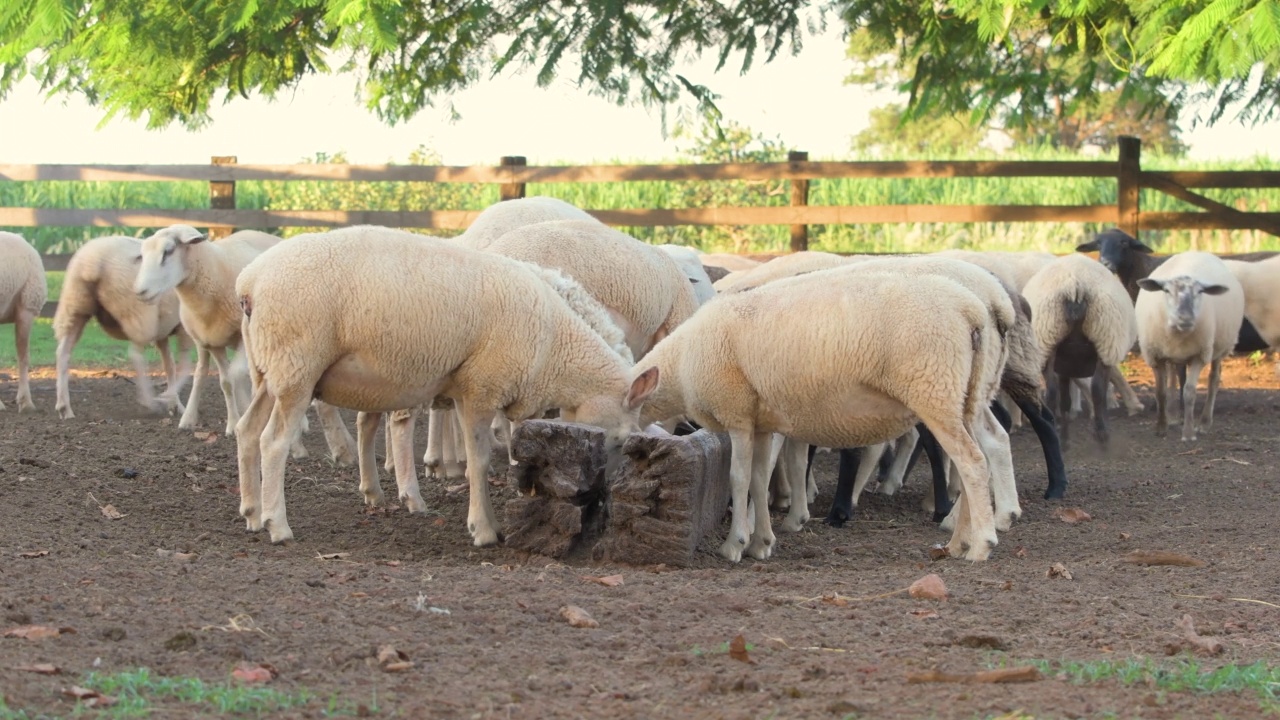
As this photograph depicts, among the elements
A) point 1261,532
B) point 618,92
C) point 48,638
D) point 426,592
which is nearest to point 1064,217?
point 618,92

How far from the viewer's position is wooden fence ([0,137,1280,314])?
47.9ft

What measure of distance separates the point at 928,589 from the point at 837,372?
1.24 metres

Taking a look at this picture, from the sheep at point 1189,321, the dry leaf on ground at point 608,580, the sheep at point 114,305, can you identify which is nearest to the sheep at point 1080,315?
the sheep at point 1189,321

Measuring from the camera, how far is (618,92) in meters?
10.6

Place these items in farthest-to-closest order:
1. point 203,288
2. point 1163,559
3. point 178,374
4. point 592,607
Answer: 1. point 178,374
2. point 203,288
3. point 1163,559
4. point 592,607

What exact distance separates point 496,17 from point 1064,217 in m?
6.97

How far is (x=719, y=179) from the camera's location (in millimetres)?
14750

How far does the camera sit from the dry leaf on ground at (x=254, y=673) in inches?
143

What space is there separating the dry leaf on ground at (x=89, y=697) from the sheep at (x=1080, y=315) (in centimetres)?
714

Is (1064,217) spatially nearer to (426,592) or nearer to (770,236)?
(770,236)

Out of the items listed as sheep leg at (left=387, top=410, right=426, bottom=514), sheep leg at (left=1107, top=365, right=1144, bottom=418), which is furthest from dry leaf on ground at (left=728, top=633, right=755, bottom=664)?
sheep leg at (left=1107, top=365, right=1144, bottom=418)

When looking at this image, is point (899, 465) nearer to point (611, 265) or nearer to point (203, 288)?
point (611, 265)

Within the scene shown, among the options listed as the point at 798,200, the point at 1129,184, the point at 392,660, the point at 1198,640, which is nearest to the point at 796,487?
the point at 1198,640

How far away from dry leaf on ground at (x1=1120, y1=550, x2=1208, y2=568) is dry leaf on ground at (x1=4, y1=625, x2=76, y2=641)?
4.08 metres
